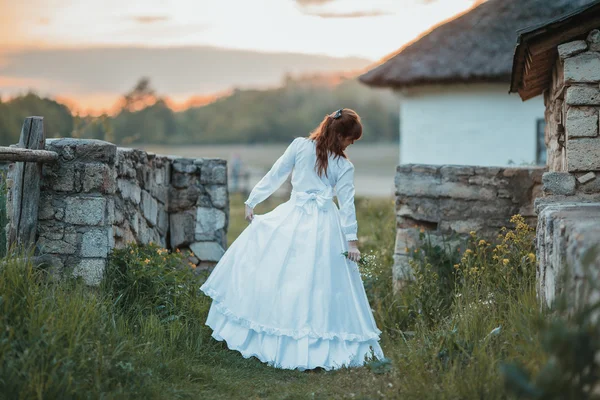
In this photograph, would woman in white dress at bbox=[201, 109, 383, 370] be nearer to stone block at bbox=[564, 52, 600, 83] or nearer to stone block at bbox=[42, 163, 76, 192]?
stone block at bbox=[42, 163, 76, 192]

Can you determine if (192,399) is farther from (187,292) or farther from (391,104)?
(391,104)

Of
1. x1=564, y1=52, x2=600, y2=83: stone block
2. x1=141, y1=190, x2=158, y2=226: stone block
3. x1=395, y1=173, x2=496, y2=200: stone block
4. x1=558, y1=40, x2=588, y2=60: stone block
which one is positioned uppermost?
x1=558, y1=40, x2=588, y2=60: stone block

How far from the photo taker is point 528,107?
38.9ft

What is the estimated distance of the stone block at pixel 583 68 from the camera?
16.4 feet

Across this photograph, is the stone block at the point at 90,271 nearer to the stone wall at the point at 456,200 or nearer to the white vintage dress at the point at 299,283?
the white vintage dress at the point at 299,283

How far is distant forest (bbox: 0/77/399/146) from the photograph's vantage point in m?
38.8

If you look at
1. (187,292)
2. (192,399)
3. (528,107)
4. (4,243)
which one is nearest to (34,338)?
(192,399)

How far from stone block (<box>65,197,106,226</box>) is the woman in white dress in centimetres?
97

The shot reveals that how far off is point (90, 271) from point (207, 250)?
7.84 ft

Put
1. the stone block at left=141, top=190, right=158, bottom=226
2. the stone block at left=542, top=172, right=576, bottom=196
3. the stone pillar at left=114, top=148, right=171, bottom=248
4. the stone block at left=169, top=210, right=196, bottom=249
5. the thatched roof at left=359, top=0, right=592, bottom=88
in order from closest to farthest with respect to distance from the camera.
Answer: the stone block at left=542, top=172, right=576, bottom=196 → the stone pillar at left=114, top=148, right=171, bottom=248 → the stone block at left=141, top=190, right=158, bottom=226 → the stone block at left=169, top=210, right=196, bottom=249 → the thatched roof at left=359, top=0, right=592, bottom=88

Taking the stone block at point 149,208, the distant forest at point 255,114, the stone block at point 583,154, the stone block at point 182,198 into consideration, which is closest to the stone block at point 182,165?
the stone block at point 182,198

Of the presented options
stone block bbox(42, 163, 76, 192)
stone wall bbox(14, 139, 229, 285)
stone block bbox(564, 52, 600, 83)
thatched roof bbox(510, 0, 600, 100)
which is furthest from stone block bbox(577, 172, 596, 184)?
stone block bbox(42, 163, 76, 192)

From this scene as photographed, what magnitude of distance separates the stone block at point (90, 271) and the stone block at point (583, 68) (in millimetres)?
3700

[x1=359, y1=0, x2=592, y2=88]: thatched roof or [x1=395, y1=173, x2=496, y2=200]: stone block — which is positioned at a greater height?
[x1=359, y1=0, x2=592, y2=88]: thatched roof
